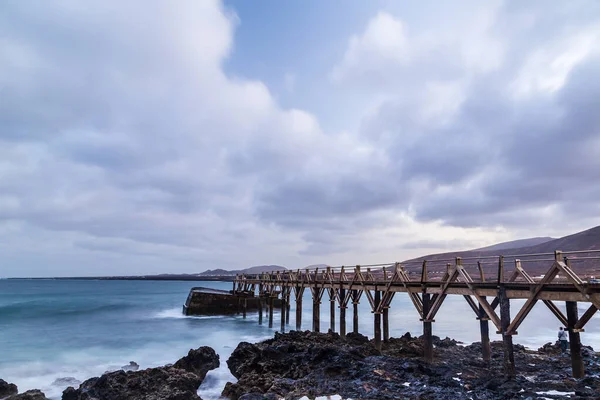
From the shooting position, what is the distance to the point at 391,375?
1358 cm

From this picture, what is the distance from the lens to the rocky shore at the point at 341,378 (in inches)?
477

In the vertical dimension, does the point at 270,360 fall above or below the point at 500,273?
below

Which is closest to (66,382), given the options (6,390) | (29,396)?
(6,390)

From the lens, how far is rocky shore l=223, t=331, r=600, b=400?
12047mm

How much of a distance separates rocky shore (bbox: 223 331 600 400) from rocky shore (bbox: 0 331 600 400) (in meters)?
0.03

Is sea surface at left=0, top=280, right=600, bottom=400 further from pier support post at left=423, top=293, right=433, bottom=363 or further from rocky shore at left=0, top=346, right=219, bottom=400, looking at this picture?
pier support post at left=423, top=293, right=433, bottom=363

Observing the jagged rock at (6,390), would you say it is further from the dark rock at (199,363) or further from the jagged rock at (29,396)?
the dark rock at (199,363)

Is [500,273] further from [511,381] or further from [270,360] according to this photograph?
[270,360]

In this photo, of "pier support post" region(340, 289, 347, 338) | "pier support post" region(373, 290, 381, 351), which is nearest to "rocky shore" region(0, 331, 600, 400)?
"pier support post" region(373, 290, 381, 351)

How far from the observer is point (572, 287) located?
11.0 m

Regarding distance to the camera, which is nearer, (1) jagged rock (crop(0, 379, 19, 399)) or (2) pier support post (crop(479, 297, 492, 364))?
(1) jagged rock (crop(0, 379, 19, 399))

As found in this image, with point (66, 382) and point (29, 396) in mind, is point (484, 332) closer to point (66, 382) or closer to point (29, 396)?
point (29, 396)

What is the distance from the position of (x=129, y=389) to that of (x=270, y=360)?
517 cm

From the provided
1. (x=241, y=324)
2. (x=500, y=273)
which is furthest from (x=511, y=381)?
(x=241, y=324)
